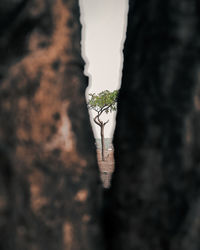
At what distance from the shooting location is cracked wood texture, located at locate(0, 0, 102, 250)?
43.7 inches

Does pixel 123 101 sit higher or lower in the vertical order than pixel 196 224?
higher

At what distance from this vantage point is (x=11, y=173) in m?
1.11

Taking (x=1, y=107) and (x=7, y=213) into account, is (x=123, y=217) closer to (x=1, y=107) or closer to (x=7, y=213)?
(x=7, y=213)

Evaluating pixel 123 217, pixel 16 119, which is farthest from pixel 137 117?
pixel 16 119

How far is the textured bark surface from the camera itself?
111 centimetres

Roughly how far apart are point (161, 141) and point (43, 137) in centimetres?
72

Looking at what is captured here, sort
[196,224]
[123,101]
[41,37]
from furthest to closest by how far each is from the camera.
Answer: [123,101] → [41,37] → [196,224]

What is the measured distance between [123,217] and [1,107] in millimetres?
1025

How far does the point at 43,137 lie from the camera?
1142 millimetres

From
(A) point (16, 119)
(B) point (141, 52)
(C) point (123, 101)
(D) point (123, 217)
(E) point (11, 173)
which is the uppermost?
(B) point (141, 52)

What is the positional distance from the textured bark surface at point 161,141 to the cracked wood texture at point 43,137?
9.4 inches

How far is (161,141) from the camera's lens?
3.72 ft

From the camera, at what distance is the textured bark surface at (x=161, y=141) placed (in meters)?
1.11

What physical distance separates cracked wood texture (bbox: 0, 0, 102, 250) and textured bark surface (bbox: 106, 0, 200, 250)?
240 millimetres
